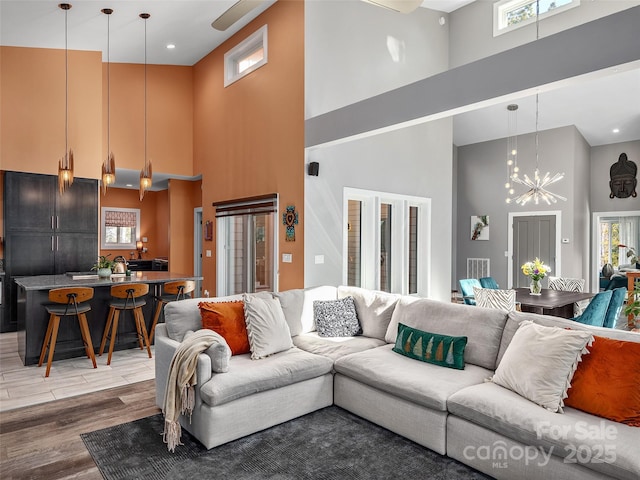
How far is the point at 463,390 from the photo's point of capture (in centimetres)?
273

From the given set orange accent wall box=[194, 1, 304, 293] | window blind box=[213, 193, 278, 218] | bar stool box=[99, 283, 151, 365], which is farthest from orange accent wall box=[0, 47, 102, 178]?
bar stool box=[99, 283, 151, 365]

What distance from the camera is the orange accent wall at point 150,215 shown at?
10.6 metres

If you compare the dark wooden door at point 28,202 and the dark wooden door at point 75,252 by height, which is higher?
the dark wooden door at point 28,202

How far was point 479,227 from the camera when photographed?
9664 mm

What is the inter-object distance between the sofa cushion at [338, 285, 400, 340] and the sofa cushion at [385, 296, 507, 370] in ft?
0.65

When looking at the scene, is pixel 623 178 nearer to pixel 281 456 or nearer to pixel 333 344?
pixel 333 344

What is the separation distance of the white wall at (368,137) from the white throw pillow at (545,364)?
9.82 feet

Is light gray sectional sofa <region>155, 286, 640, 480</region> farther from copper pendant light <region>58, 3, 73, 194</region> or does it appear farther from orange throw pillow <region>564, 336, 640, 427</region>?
copper pendant light <region>58, 3, 73, 194</region>

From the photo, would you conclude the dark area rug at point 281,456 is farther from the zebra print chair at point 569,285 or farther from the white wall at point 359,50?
the zebra print chair at point 569,285

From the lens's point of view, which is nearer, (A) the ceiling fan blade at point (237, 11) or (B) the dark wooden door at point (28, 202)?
(A) the ceiling fan blade at point (237, 11)

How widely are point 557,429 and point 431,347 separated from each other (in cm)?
113

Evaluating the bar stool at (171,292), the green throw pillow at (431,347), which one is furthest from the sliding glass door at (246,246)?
the green throw pillow at (431,347)

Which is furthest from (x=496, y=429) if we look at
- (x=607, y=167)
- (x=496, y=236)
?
(x=607, y=167)

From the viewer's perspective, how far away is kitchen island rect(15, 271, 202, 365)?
4.48 metres
